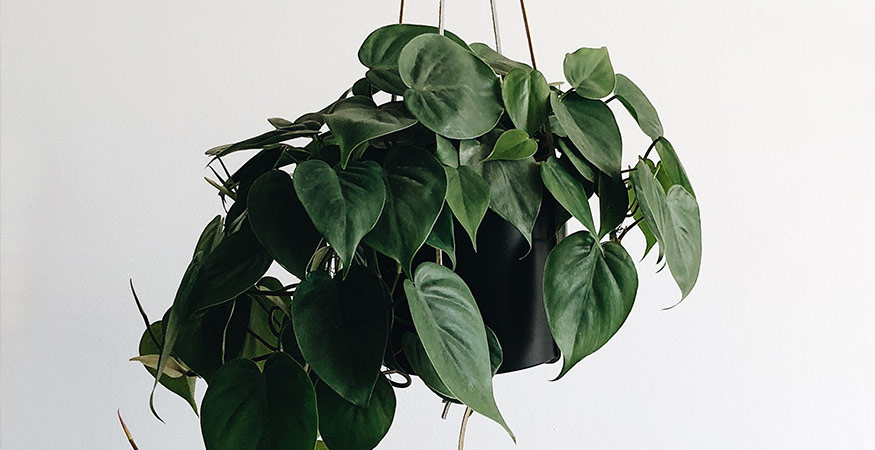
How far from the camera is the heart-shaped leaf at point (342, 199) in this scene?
0.49 m

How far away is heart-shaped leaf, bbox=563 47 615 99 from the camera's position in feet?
2.12

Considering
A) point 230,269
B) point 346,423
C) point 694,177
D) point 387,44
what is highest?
point 387,44

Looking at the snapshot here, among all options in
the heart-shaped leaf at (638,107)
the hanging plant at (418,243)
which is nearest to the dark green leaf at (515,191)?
the hanging plant at (418,243)

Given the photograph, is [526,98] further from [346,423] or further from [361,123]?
[346,423]

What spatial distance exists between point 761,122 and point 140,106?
952 mm

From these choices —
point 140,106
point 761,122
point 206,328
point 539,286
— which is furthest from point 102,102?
point 761,122

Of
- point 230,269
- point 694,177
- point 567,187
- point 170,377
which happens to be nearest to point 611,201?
point 567,187

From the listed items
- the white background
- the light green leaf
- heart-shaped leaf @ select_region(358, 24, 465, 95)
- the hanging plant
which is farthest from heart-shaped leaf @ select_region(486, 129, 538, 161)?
the white background

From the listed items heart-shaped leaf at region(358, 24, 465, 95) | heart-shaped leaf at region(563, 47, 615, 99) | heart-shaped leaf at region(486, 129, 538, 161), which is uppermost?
heart-shaped leaf at region(358, 24, 465, 95)

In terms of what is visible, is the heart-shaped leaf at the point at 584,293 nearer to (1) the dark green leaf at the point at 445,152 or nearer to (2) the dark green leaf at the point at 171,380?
(1) the dark green leaf at the point at 445,152

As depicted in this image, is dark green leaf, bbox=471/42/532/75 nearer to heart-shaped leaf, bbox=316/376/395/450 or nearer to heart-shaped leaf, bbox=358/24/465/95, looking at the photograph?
heart-shaped leaf, bbox=358/24/465/95

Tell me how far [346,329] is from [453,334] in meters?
0.07

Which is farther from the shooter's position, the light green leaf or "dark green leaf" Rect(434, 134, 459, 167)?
the light green leaf

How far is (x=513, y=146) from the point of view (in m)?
0.60
